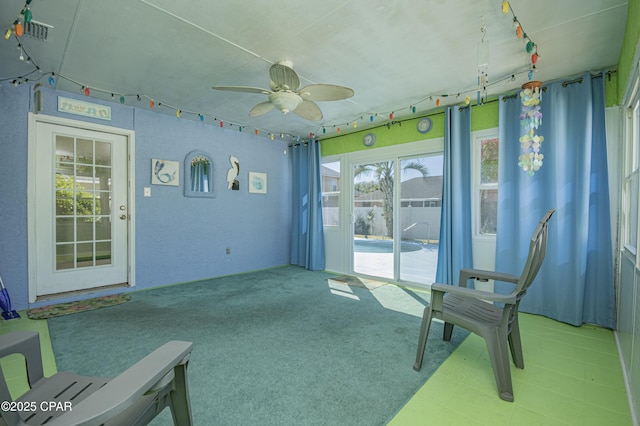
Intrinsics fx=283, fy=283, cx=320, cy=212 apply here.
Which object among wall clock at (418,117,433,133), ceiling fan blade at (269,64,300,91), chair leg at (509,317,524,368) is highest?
wall clock at (418,117,433,133)

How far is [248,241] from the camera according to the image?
513 centimetres

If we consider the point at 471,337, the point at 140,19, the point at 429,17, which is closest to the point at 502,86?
A: the point at 429,17

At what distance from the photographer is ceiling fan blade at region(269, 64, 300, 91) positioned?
2.28 metres

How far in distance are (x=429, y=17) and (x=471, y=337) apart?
2.58 meters

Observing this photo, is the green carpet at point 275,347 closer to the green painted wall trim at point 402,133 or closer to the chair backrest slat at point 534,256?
the chair backrest slat at point 534,256

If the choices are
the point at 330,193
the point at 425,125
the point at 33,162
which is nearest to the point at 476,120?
the point at 425,125

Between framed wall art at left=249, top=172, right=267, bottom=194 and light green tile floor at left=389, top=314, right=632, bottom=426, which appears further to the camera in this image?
framed wall art at left=249, top=172, right=267, bottom=194

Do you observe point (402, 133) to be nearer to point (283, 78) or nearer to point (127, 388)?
point (283, 78)

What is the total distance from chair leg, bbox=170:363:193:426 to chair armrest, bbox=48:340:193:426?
0.05 metres

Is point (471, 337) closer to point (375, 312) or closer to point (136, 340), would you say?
point (375, 312)

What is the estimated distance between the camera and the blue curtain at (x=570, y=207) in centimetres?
267

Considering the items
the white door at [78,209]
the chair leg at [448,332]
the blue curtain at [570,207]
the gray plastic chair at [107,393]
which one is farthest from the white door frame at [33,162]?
the blue curtain at [570,207]

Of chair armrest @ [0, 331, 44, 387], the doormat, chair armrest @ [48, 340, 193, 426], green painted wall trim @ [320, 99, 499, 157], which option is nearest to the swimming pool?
green painted wall trim @ [320, 99, 499, 157]

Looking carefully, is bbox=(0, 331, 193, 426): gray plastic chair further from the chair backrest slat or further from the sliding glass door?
the sliding glass door
